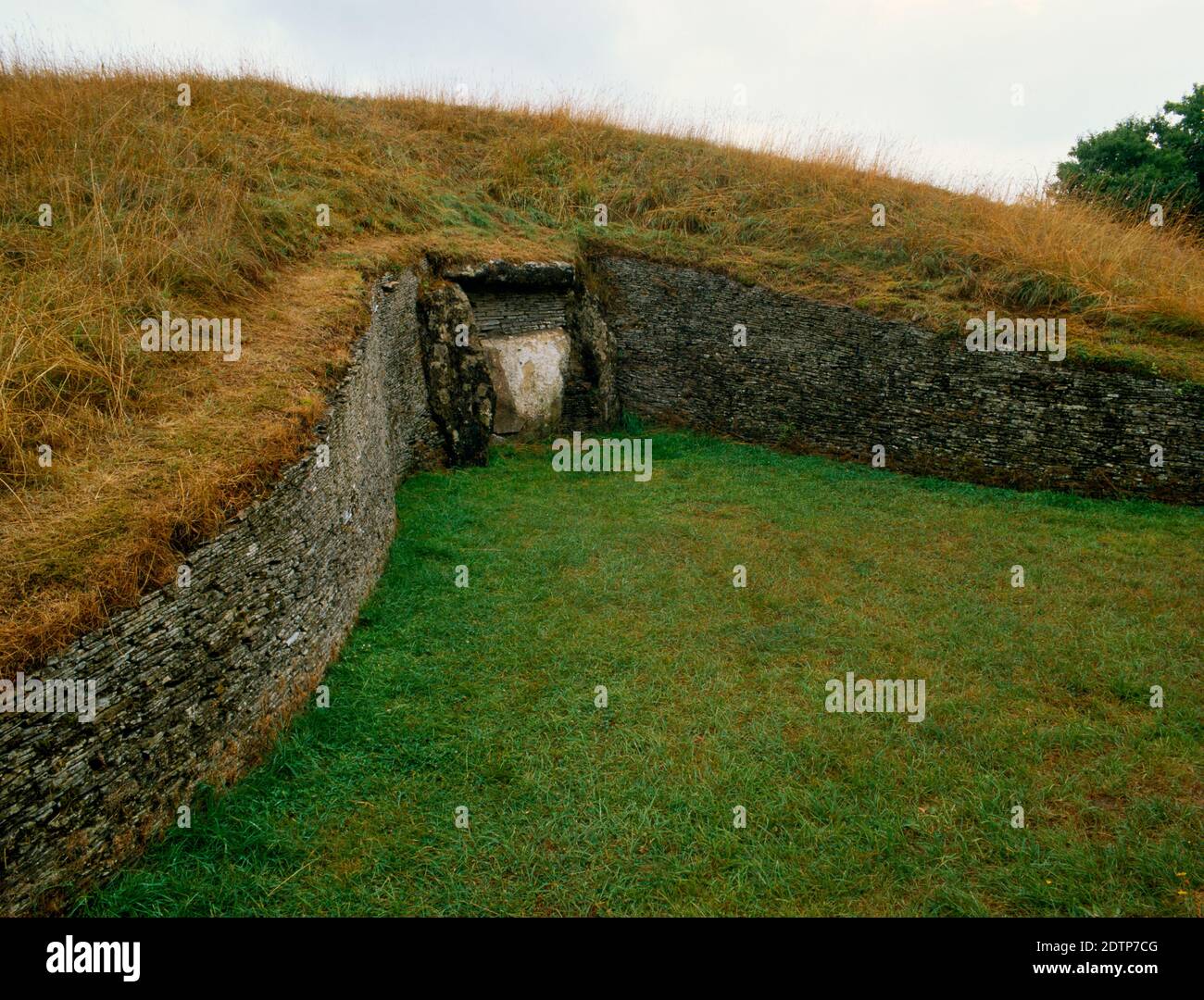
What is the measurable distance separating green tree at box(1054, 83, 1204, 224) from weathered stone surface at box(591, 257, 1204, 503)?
809 centimetres

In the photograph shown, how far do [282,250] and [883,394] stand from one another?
436 inches

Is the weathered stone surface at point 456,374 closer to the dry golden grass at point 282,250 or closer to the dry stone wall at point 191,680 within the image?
the dry golden grass at point 282,250

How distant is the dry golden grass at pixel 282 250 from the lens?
18.5 ft

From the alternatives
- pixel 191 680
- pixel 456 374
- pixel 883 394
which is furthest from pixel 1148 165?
pixel 191 680

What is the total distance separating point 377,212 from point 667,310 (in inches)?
260

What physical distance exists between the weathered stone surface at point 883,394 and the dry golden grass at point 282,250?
0.54 m

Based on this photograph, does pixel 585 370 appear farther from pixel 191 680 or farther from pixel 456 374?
pixel 191 680

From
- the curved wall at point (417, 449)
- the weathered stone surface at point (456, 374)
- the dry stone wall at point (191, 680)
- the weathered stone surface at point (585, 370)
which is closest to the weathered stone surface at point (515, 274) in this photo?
the curved wall at point (417, 449)

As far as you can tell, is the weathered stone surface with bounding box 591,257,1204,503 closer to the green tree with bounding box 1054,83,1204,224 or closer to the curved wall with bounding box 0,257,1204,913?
the curved wall with bounding box 0,257,1204,913

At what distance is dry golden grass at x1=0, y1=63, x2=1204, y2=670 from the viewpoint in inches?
222

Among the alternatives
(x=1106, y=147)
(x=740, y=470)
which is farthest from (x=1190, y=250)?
(x=740, y=470)

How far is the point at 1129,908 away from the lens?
176 inches

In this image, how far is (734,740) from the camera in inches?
245
